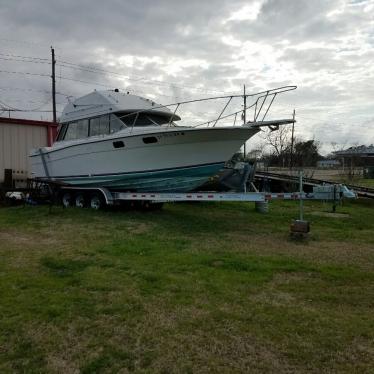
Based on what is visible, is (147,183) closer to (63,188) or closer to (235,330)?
(63,188)

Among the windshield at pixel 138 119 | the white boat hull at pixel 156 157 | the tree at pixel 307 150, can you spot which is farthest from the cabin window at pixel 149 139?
the tree at pixel 307 150

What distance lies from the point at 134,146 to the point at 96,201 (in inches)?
91.5

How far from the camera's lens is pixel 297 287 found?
4836 millimetres

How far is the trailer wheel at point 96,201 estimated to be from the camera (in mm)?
11491

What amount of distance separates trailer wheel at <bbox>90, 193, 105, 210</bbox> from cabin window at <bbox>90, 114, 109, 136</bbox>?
1.77 m

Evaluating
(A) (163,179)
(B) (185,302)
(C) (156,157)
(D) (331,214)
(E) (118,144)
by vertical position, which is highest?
(E) (118,144)

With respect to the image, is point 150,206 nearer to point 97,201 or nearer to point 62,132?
point 97,201

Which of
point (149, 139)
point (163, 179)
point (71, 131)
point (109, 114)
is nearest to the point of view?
point (149, 139)

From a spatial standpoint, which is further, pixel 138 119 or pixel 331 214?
pixel 331 214

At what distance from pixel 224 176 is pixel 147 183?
3030 mm

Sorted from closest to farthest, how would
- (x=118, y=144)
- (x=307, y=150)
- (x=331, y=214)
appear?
(x=118, y=144) → (x=331, y=214) → (x=307, y=150)

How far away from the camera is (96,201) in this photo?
11.6 metres

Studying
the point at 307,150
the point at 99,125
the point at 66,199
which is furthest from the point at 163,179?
the point at 307,150

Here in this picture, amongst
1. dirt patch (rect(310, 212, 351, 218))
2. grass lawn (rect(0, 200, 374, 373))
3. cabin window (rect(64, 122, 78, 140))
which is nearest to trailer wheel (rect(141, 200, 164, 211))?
cabin window (rect(64, 122, 78, 140))
